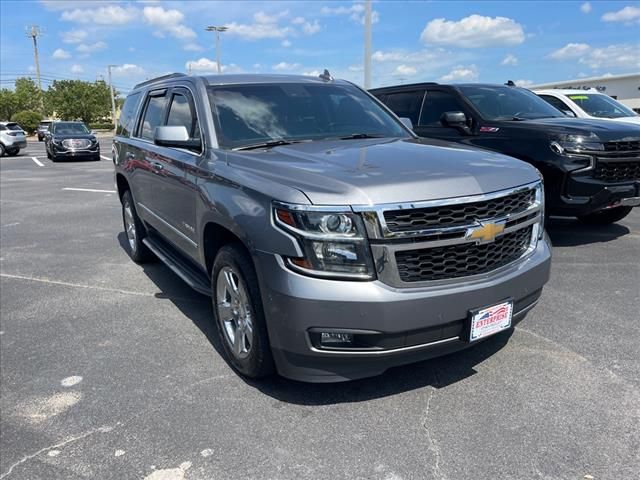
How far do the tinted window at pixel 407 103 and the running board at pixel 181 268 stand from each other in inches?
167

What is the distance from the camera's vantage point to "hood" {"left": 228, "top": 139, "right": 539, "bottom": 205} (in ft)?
8.99

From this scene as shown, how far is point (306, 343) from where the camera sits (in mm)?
2812

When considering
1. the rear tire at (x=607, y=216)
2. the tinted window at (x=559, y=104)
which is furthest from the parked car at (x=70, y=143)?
the rear tire at (x=607, y=216)

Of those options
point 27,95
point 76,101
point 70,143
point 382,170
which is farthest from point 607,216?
point 27,95

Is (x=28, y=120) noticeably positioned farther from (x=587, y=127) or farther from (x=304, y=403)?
(x=304, y=403)

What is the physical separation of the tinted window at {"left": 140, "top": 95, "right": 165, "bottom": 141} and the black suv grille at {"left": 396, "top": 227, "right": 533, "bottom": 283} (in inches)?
128

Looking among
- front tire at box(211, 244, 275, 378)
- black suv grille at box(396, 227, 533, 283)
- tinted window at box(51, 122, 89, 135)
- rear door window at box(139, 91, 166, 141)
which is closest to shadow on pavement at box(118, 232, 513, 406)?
Answer: front tire at box(211, 244, 275, 378)

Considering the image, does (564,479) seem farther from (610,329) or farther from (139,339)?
(139,339)

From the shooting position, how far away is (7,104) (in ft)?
200

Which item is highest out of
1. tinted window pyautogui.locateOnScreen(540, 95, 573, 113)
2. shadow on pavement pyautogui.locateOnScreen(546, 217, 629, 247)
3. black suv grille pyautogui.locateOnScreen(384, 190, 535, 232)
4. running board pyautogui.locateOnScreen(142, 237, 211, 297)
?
tinted window pyautogui.locateOnScreen(540, 95, 573, 113)

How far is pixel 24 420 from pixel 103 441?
62 centimetres

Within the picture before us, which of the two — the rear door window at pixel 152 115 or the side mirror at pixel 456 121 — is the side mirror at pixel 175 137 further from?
the side mirror at pixel 456 121

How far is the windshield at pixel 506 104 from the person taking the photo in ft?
23.0

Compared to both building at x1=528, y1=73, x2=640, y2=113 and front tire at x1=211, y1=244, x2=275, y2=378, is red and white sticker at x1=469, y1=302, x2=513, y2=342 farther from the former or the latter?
building at x1=528, y1=73, x2=640, y2=113
